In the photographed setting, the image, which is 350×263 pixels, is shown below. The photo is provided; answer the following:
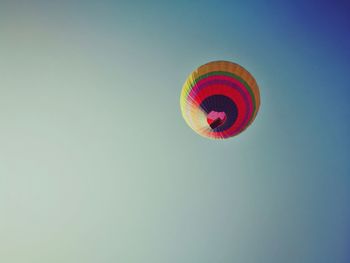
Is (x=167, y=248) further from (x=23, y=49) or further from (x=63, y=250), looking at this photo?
(x=23, y=49)

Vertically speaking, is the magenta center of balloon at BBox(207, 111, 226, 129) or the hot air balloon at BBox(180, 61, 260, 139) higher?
the hot air balloon at BBox(180, 61, 260, 139)

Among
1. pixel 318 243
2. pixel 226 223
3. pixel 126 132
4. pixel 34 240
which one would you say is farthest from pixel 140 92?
pixel 318 243

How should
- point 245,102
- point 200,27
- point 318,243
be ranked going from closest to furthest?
point 245,102, point 200,27, point 318,243

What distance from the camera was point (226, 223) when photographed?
376cm

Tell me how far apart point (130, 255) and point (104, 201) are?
0.67m

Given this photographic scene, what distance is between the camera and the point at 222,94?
240cm

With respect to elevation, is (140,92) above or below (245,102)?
above

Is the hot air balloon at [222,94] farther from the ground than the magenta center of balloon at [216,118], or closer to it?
farther from the ground

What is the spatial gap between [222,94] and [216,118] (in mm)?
178

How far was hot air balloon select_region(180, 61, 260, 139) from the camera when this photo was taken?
93.5 inches

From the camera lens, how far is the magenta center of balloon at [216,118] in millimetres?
2428

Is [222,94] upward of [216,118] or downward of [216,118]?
upward

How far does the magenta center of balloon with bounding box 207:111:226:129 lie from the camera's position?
7.97ft

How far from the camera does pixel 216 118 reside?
243cm
